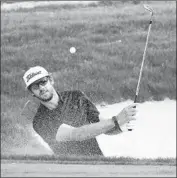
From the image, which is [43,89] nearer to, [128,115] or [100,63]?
[128,115]

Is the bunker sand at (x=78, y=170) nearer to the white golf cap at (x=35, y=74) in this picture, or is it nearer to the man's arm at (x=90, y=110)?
the man's arm at (x=90, y=110)

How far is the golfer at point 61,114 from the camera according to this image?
14.6 ft

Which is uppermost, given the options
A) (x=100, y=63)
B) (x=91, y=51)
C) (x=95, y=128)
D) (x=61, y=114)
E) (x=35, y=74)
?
(x=91, y=51)

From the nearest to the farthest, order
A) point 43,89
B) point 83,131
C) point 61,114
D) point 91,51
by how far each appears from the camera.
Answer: point 83,131 < point 43,89 < point 61,114 < point 91,51

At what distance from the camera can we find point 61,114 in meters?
4.61

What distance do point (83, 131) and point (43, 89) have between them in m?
0.33

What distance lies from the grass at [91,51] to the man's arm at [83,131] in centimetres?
282

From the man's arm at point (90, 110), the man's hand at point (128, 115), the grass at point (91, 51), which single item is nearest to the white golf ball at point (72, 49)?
the grass at point (91, 51)

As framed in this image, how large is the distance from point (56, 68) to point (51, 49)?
0.88 feet

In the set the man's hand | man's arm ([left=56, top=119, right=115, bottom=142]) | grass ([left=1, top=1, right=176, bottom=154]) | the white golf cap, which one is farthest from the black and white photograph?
the man's hand

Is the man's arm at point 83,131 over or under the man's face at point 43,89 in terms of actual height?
under

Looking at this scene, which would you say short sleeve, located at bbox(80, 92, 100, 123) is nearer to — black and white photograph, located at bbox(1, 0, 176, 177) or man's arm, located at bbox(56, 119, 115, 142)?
man's arm, located at bbox(56, 119, 115, 142)

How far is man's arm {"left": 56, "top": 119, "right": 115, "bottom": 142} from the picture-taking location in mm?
4148

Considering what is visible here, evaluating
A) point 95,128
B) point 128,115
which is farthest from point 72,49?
point 128,115
